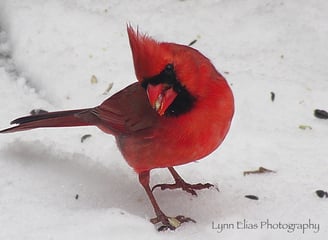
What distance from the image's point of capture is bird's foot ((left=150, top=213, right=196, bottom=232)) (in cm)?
321

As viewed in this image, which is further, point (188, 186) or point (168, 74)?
point (188, 186)

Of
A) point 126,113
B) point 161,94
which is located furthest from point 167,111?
point 126,113

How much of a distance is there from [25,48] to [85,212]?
1.49m

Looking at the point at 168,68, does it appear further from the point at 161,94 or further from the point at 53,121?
the point at 53,121

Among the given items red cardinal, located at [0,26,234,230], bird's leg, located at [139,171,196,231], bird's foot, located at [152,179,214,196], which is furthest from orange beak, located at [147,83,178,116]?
bird's foot, located at [152,179,214,196]

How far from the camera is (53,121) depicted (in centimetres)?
360

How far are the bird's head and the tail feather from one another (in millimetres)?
645

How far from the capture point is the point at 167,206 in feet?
11.4

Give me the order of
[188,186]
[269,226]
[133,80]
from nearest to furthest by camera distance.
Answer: [269,226], [188,186], [133,80]

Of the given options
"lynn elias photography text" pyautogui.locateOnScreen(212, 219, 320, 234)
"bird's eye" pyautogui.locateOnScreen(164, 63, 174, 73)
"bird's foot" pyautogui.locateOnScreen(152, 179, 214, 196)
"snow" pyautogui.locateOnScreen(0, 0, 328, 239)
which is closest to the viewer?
"bird's eye" pyautogui.locateOnScreen(164, 63, 174, 73)

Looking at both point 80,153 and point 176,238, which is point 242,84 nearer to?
point 80,153

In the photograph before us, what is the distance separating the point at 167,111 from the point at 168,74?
20cm

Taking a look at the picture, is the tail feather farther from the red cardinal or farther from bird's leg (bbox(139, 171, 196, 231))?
bird's leg (bbox(139, 171, 196, 231))

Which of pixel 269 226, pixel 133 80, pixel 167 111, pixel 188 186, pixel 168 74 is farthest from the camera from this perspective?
pixel 133 80
